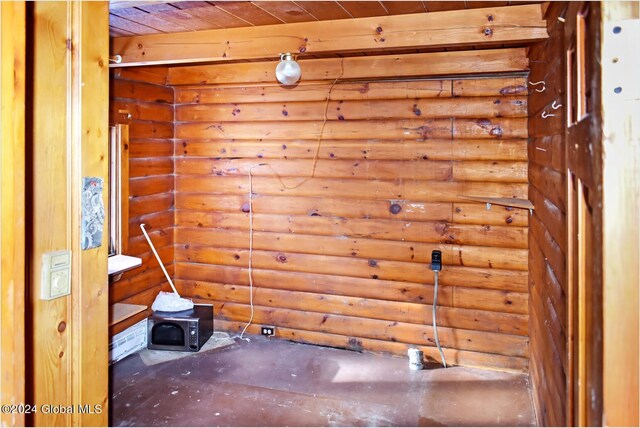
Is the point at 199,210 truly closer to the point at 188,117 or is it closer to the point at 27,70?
the point at 188,117

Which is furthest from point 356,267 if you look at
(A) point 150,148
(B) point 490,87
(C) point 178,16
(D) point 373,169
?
(C) point 178,16

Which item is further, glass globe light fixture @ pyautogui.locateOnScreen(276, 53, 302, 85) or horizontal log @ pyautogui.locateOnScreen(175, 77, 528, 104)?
horizontal log @ pyautogui.locateOnScreen(175, 77, 528, 104)

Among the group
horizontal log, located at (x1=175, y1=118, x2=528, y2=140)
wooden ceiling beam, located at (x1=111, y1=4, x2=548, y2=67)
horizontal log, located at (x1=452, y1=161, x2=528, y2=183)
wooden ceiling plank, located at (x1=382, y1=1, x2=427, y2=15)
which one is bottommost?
horizontal log, located at (x1=452, y1=161, x2=528, y2=183)

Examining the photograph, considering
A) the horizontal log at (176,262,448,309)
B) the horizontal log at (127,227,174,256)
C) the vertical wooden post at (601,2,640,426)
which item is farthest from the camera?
the horizontal log at (127,227,174,256)

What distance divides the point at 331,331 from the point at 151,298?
1712 mm

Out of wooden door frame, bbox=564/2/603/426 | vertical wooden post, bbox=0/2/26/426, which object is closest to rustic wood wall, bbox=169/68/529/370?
Result: wooden door frame, bbox=564/2/603/426

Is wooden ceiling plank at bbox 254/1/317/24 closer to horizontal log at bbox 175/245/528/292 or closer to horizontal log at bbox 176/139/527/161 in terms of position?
horizontal log at bbox 176/139/527/161

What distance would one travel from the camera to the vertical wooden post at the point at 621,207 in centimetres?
95

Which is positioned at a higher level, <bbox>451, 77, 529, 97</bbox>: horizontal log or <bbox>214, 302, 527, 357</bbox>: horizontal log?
<bbox>451, 77, 529, 97</bbox>: horizontal log

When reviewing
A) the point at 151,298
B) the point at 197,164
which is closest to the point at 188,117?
the point at 197,164

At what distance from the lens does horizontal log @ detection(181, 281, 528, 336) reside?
3924mm

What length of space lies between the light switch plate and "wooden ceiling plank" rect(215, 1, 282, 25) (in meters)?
1.87

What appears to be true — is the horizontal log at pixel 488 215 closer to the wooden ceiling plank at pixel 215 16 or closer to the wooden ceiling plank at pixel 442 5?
the wooden ceiling plank at pixel 442 5

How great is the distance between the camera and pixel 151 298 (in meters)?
4.60
